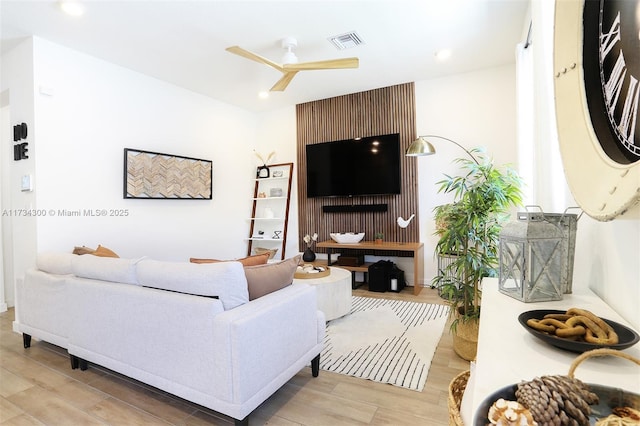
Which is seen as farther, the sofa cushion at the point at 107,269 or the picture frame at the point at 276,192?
the picture frame at the point at 276,192

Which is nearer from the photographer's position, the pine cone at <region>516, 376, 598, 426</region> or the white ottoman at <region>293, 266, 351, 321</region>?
the pine cone at <region>516, 376, 598, 426</region>

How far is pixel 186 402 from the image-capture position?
1864 mm

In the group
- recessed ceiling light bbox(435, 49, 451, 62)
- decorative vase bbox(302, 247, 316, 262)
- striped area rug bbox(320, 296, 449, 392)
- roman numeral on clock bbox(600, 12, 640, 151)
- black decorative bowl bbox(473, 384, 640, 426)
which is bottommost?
striped area rug bbox(320, 296, 449, 392)

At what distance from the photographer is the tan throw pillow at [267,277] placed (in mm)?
1799

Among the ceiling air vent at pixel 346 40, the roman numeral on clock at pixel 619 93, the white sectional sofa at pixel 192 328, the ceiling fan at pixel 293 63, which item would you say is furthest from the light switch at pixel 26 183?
the roman numeral on clock at pixel 619 93

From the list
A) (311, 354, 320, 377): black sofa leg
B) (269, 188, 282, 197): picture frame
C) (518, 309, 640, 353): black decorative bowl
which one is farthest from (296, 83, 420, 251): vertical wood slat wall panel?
(518, 309, 640, 353): black decorative bowl

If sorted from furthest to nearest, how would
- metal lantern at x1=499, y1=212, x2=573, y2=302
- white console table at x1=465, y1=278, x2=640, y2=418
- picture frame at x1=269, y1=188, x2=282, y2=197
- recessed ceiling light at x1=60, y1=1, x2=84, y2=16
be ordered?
picture frame at x1=269, y1=188, x2=282, y2=197
recessed ceiling light at x1=60, y1=1, x2=84, y2=16
metal lantern at x1=499, y1=212, x2=573, y2=302
white console table at x1=465, y1=278, x2=640, y2=418

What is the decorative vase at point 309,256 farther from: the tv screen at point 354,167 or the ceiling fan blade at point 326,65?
the ceiling fan blade at point 326,65

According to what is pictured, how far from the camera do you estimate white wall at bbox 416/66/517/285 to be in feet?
12.9

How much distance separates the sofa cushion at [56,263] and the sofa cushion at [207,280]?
1.09 metres

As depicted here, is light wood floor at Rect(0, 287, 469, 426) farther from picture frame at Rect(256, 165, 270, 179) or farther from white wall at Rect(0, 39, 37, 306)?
picture frame at Rect(256, 165, 270, 179)

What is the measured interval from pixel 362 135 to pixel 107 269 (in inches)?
151

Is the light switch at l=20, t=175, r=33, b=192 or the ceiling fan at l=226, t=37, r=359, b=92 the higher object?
the ceiling fan at l=226, t=37, r=359, b=92

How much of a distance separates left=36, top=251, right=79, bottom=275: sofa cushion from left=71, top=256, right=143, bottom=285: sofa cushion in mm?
184
